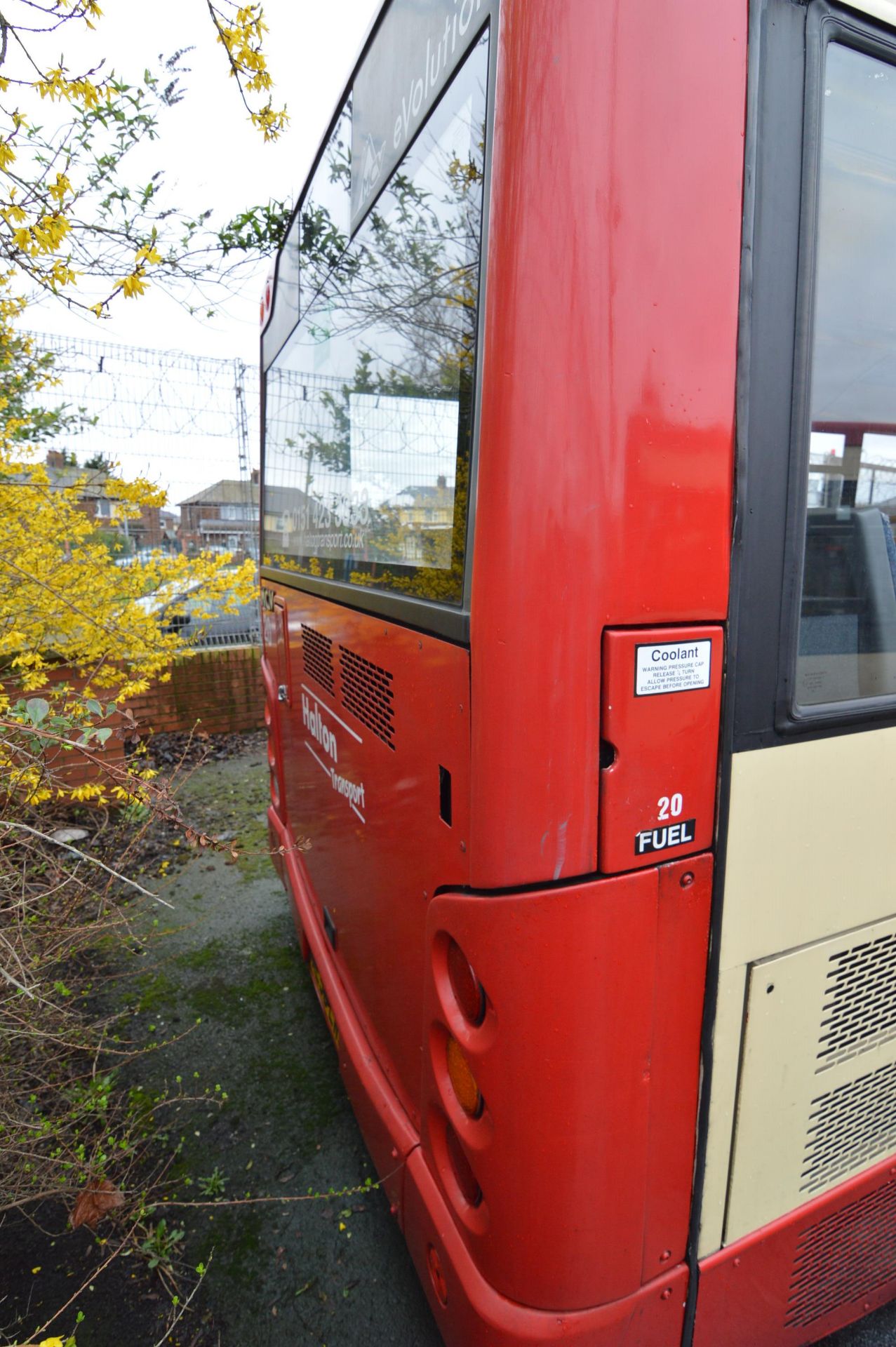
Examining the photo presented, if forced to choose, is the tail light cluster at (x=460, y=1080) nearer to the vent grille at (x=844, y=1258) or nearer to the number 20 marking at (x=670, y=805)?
the number 20 marking at (x=670, y=805)

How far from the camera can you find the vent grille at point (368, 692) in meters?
1.72

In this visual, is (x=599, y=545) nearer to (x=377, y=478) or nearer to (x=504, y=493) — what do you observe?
(x=504, y=493)

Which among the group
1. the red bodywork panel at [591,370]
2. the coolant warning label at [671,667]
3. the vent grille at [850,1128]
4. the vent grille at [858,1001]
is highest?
the red bodywork panel at [591,370]

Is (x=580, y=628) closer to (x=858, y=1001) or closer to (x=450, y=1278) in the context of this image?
(x=858, y=1001)

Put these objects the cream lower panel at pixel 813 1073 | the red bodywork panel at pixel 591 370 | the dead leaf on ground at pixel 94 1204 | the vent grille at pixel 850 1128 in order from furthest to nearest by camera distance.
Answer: the dead leaf on ground at pixel 94 1204 → the vent grille at pixel 850 1128 → the cream lower panel at pixel 813 1073 → the red bodywork panel at pixel 591 370

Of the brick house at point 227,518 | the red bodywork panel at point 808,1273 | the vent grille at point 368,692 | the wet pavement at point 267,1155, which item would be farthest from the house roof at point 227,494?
the red bodywork panel at point 808,1273

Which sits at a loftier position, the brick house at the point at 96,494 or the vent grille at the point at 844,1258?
the brick house at the point at 96,494

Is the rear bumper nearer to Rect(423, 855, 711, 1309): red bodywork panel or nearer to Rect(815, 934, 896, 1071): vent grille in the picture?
Rect(423, 855, 711, 1309): red bodywork panel

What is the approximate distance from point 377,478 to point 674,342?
91 cm

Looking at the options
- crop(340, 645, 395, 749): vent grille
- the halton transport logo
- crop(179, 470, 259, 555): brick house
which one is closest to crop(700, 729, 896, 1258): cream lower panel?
crop(340, 645, 395, 749): vent grille

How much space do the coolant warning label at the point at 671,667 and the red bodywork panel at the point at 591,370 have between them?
0.05m

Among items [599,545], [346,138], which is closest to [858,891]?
[599,545]

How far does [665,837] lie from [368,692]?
918 millimetres

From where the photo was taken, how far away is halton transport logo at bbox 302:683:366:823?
206cm
